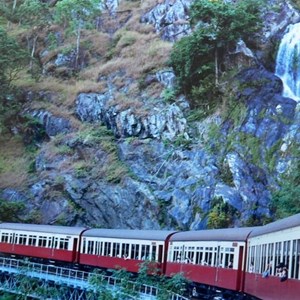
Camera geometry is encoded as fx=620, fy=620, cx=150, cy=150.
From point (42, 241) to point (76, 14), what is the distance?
103ft

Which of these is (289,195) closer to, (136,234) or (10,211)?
(136,234)

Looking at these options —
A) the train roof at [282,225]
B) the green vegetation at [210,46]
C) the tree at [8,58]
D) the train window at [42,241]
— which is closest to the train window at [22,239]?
the train window at [42,241]

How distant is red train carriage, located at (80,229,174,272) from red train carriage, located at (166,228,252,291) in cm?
107

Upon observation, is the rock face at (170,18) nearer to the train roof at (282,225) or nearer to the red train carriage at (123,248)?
the red train carriage at (123,248)

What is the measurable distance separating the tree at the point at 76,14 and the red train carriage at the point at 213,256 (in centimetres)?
3489

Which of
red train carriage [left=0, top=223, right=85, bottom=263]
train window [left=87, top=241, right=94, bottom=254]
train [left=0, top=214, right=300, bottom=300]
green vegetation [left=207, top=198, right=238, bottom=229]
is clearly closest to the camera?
train [left=0, top=214, right=300, bottom=300]

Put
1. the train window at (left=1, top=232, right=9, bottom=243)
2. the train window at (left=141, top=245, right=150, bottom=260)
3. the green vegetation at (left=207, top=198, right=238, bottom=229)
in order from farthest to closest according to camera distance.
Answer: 1. the green vegetation at (left=207, top=198, right=238, bottom=229)
2. the train window at (left=1, top=232, right=9, bottom=243)
3. the train window at (left=141, top=245, right=150, bottom=260)

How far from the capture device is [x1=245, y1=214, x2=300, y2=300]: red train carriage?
1262 cm

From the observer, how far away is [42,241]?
99.3 ft

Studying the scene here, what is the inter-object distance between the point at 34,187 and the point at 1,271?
13.2 m

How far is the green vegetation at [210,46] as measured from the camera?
4269 centimetres

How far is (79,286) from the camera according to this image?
2327 centimetres

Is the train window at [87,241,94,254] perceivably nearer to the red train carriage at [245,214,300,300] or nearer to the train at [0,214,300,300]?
the train at [0,214,300,300]

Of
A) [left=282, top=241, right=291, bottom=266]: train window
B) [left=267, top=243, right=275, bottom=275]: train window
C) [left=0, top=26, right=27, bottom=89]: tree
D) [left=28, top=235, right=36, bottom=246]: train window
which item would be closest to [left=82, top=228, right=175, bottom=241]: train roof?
[left=28, top=235, right=36, bottom=246]: train window
